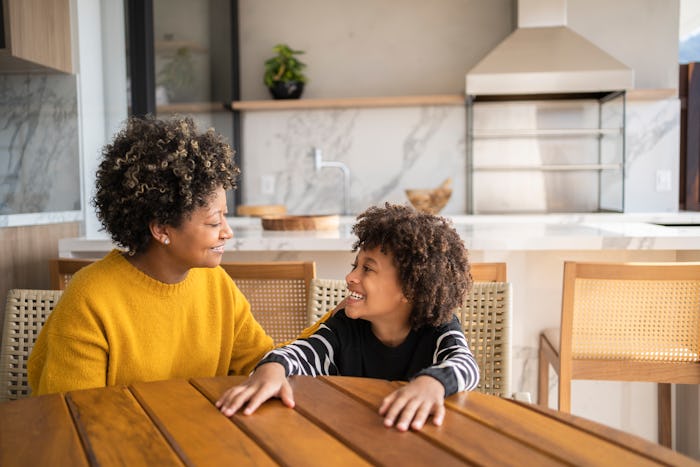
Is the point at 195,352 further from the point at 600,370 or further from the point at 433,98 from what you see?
the point at 433,98

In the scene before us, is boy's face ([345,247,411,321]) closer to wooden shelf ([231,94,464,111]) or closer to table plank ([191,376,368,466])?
table plank ([191,376,368,466])

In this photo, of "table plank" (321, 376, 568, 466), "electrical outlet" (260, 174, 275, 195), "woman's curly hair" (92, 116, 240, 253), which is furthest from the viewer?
"electrical outlet" (260, 174, 275, 195)

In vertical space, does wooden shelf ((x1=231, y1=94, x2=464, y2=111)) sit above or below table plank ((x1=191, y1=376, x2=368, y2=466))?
above

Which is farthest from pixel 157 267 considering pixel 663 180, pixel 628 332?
pixel 663 180

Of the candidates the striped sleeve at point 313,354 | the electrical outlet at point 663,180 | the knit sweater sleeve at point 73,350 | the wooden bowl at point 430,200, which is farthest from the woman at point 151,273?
the electrical outlet at point 663,180

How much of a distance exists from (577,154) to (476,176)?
673 mm

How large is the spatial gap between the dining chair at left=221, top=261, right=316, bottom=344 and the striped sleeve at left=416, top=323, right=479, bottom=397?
1.99 ft

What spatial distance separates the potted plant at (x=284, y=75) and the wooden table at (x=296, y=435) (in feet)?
11.6

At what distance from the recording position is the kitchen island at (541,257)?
6.63ft

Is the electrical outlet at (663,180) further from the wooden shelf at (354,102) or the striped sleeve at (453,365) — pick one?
the striped sleeve at (453,365)

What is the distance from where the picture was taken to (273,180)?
15.0ft

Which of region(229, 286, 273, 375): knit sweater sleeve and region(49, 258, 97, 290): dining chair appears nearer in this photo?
region(229, 286, 273, 375): knit sweater sleeve

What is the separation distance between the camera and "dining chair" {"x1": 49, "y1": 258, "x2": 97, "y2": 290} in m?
1.77

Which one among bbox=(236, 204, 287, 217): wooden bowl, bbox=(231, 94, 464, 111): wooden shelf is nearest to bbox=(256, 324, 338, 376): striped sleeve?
bbox=(236, 204, 287, 217): wooden bowl
